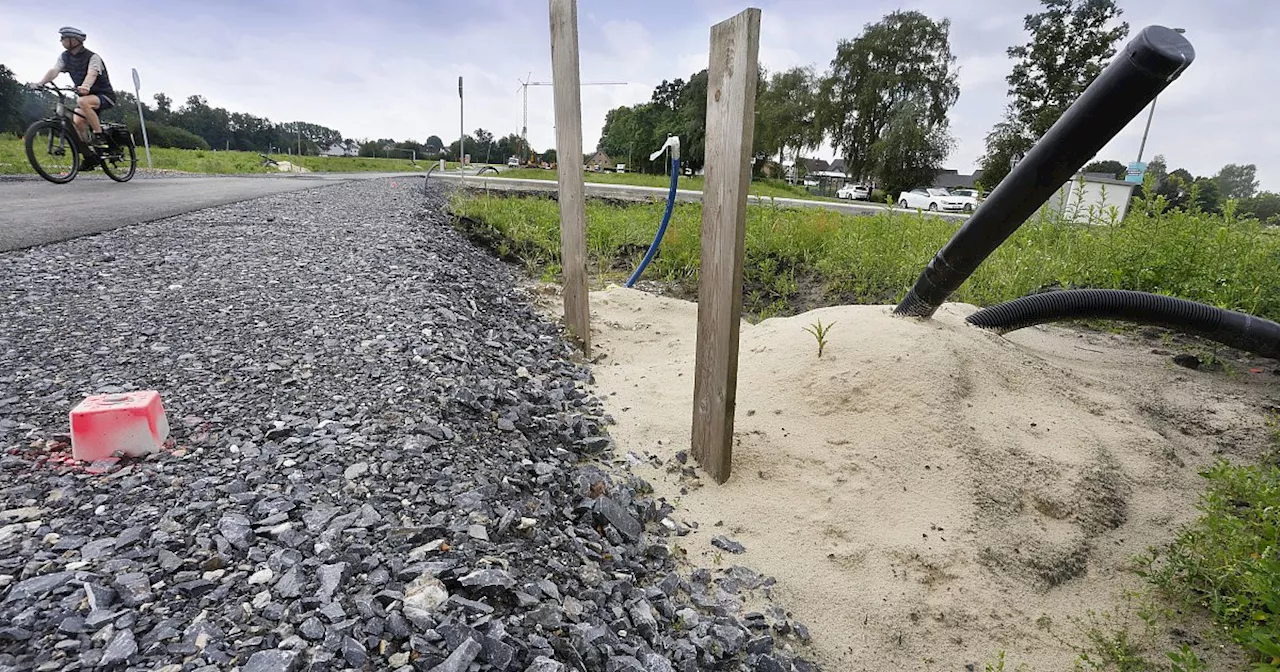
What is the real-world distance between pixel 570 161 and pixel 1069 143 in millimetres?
2562

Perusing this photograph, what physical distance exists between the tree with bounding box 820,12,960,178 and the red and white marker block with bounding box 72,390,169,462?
3744 centimetres

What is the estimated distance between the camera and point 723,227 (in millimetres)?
2271

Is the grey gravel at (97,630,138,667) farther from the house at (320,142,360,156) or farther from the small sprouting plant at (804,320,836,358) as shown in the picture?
the house at (320,142,360,156)

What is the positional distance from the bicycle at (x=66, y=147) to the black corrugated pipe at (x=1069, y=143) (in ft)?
30.2

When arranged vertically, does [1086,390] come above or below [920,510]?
above

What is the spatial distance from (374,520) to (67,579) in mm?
585

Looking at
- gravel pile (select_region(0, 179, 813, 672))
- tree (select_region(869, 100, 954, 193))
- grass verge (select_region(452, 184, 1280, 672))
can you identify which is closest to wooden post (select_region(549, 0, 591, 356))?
gravel pile (select_region(0, 179, 813, 672))

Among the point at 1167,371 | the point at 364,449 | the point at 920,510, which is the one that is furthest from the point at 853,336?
the point at 364,449

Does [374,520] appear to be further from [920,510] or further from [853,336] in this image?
[853,336]

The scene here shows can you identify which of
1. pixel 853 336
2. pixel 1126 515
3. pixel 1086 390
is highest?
pixel 853 336

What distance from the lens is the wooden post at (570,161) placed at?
362 cm

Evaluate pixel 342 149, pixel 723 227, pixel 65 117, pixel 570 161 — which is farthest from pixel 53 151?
pixel 342 149

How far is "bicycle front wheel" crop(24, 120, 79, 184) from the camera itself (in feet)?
23.0

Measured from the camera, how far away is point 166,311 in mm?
3105
